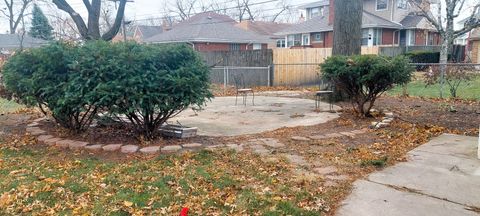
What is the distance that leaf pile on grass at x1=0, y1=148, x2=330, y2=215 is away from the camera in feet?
9.28

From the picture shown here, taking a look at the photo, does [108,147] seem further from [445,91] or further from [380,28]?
[380,28]

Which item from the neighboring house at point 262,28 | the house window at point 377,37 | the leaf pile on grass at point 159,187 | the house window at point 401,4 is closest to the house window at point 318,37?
the house window at point 377,37

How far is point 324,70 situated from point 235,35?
68.9ft

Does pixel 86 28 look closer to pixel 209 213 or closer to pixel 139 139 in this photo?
pixel 139 139

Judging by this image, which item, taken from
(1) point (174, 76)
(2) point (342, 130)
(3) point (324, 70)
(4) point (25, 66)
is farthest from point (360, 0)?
(4) point (25, 66)

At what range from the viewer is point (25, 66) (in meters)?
5.00

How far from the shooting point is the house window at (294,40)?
28.5 metres

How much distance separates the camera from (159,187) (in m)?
3.22

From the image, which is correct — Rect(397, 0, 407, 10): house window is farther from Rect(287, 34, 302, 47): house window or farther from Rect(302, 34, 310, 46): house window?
Rect(287, 34, 302, 47): house window

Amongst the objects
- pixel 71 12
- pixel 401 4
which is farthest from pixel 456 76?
pixel 401 4

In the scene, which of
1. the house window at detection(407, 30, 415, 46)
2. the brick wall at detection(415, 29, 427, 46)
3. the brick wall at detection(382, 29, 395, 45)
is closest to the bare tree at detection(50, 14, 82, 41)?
the brick wall at detection(382, 29, 395, 45)

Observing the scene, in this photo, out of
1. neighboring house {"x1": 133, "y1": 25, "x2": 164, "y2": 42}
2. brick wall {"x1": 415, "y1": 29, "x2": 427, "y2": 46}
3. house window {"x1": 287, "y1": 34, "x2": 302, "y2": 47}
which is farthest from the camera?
neighboring house {"x1": 133, "y1": 25, "x2": 164, "y2": 42}

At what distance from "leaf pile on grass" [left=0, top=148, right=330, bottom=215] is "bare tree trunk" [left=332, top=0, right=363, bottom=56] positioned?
489 centimetres

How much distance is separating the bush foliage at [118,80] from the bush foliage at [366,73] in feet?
8.05
